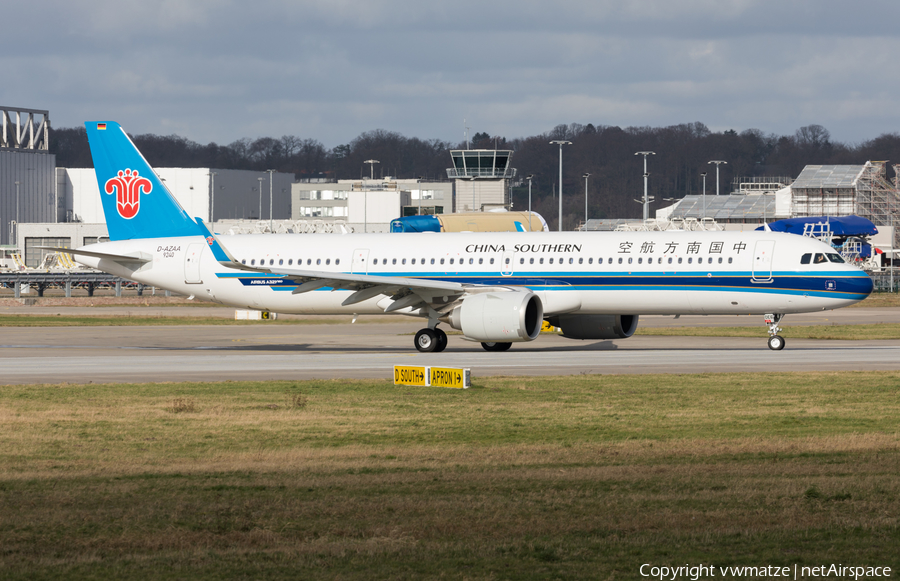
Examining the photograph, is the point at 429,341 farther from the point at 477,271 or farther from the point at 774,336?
the point at 774,336

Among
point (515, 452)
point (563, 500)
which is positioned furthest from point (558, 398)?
point (563, 500)

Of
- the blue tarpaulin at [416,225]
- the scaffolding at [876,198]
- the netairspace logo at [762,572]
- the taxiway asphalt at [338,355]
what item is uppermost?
the scaffolding at [876,198]

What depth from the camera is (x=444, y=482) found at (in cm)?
1359

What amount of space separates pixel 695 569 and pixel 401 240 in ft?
104

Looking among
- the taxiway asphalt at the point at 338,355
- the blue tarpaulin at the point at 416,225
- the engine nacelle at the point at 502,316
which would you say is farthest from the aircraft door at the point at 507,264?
the blue tarpaulin at the point at 416,225

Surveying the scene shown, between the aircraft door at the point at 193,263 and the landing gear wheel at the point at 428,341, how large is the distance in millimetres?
9820

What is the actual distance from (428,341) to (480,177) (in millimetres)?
97102

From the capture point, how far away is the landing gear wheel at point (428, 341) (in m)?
37.6

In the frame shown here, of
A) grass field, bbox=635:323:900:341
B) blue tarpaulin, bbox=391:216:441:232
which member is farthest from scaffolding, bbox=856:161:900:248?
grass field, bbox=635:323:900:341

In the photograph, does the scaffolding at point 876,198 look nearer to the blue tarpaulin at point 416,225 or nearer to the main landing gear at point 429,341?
the blue tarpaulin at point 416,225

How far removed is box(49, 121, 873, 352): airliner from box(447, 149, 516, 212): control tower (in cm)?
9152

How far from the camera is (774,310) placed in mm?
35781

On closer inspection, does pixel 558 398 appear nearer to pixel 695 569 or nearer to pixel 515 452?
pixel 515 452

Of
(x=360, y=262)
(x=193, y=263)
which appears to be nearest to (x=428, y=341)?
(x=360, y=262)
